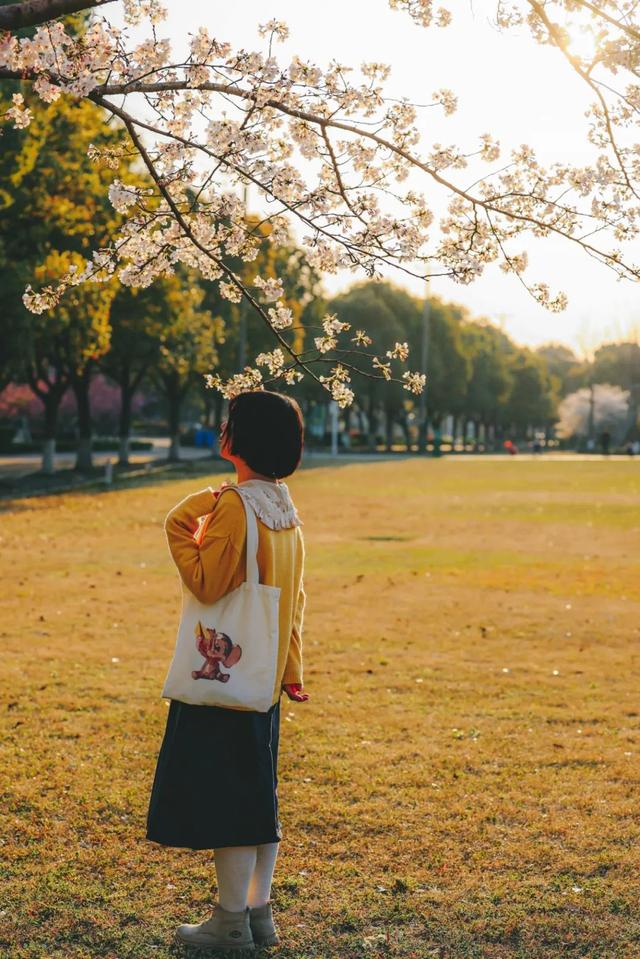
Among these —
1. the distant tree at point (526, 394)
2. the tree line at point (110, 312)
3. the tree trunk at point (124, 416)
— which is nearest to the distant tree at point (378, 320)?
the tree line at point (110, 312)

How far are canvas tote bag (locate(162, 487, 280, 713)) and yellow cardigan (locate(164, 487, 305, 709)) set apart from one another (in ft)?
0.13

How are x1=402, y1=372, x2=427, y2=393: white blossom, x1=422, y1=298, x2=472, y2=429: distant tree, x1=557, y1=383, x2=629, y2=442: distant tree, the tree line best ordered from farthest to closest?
1. x1=557, y1=383, x2=629, y2=442: distant tree
2. x1=422, y1=298, x2=472, y2=429: distant tree
3. the tree line
4. x1=402, y1=372, x2=427, y2=393: white blossom

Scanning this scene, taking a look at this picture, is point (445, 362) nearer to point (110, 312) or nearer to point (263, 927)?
point (110, 312)

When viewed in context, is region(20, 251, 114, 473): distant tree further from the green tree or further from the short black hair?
the short black hair

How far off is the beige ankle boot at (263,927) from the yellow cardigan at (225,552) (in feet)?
2.61

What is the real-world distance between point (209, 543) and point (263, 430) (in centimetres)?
46

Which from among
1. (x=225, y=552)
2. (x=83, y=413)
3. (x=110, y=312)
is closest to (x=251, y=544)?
(x=225, y=552)

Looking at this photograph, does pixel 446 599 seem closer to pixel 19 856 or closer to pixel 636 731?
pixel 636 731

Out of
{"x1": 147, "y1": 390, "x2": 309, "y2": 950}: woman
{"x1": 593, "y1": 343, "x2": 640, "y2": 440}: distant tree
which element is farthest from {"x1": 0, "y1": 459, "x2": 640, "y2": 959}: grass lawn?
{"x1": 593, "y1": 343, "x2": 640, "y2": 440}: distant tree

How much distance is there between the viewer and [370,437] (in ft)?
249

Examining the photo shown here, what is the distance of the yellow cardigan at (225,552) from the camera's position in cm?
377

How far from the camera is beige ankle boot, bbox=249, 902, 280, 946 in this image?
4.07m

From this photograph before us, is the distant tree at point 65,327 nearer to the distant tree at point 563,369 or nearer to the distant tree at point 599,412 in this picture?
the distant tree at point 599,412

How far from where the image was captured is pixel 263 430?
3.96 metres
